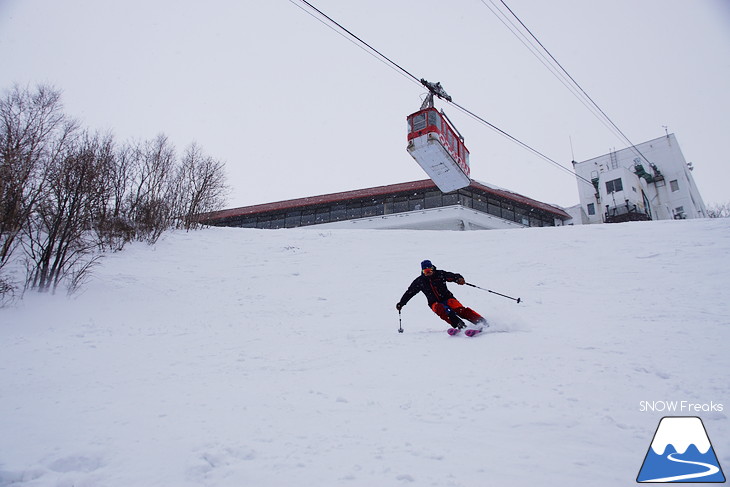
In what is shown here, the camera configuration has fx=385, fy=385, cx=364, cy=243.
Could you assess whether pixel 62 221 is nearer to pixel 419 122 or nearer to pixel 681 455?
pixel 419 122

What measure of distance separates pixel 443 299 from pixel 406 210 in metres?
22.9

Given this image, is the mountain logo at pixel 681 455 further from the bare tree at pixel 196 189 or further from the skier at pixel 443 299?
the bare tree at pixel 196 189

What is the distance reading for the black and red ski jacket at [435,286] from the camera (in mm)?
7546

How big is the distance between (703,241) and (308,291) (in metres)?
12.9

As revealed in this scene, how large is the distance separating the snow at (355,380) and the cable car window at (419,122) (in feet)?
19.8

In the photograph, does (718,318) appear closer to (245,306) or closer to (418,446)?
(418,446)

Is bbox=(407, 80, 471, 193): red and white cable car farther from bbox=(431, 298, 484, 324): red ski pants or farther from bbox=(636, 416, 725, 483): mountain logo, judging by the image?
bbox=(636, 416, 725, 483): mountain logo

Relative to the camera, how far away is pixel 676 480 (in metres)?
2.64

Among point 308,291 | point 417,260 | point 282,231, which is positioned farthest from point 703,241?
point 282,231

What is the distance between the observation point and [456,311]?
23.5 ft

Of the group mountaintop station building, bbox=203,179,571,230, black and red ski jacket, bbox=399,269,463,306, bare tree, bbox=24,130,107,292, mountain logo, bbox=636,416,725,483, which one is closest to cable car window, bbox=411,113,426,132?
black and red ski jacket, bbox=399,269,463,306

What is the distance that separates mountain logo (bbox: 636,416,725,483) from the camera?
8.75 ft

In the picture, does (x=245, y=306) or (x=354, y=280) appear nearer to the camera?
(x=245, y=306)

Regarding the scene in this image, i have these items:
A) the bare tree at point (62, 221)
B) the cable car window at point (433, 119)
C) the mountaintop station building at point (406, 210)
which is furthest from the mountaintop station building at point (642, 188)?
the bare tree at point (62, 221)
